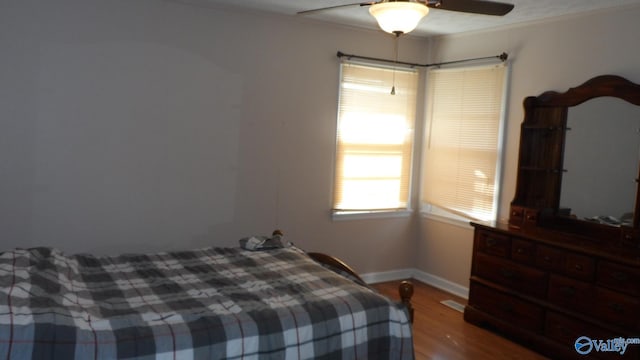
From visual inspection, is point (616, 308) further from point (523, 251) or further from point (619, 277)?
point (523, 251)

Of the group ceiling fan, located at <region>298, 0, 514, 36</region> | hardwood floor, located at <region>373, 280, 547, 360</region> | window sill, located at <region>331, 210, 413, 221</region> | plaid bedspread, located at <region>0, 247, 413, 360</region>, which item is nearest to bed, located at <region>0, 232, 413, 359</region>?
plaid bedspread, located at <region>0, 247, 413, 360</region>

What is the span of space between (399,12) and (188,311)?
5.02 ft

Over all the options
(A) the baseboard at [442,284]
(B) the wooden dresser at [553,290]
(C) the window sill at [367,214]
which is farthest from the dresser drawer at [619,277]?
(C) the window sill at [367,214]

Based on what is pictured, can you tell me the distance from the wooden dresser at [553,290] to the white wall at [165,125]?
1364 mm

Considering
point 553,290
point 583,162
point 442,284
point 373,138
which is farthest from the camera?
point 442,284

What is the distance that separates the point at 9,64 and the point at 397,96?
311 cm

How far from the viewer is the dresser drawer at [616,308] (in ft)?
10.0

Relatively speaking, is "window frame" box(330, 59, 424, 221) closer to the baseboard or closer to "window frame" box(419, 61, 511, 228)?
"window frame" box(419, 61, 511, 228)

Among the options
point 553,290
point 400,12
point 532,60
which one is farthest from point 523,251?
point 400,12

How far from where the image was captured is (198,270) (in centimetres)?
288

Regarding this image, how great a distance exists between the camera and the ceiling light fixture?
87.0 inches

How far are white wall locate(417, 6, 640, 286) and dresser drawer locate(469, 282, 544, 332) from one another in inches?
27.3

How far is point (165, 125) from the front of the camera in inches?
155

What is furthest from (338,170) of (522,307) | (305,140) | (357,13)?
(522,307)
